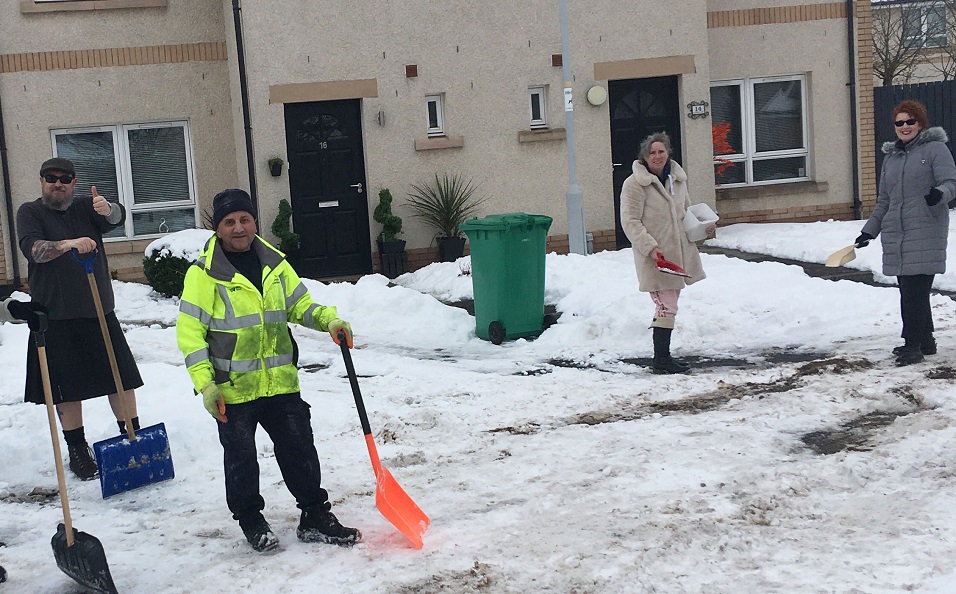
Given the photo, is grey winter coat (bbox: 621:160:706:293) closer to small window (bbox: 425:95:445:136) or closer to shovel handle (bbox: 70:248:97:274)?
shovel handle (bbox: 70:248:97:274)

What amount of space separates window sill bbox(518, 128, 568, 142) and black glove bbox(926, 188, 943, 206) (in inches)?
333

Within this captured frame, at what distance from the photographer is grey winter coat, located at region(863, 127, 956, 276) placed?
26.2ft

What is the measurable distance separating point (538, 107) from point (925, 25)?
2304cm

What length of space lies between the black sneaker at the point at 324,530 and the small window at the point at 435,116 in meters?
11.2

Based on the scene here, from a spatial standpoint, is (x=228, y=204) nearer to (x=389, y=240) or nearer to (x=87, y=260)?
(x=87, y=260)

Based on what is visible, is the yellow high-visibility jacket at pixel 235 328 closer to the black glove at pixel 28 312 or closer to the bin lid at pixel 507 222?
the black glove at pixel 28 312

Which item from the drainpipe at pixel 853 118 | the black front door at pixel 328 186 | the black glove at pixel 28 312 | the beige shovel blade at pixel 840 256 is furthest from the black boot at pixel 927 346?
the drainpipe at pixel 853 118

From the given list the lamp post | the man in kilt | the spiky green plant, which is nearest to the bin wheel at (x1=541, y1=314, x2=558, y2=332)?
the lamp post

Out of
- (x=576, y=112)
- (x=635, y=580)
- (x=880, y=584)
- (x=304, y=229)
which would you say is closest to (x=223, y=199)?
(x=635, y=580)

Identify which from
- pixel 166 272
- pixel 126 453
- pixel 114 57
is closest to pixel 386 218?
pixel 166 272

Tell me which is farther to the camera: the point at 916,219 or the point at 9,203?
the point at 9,203

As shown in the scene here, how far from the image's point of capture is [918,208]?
26.4 ft

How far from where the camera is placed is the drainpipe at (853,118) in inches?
685

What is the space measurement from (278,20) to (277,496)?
34.2 ft
